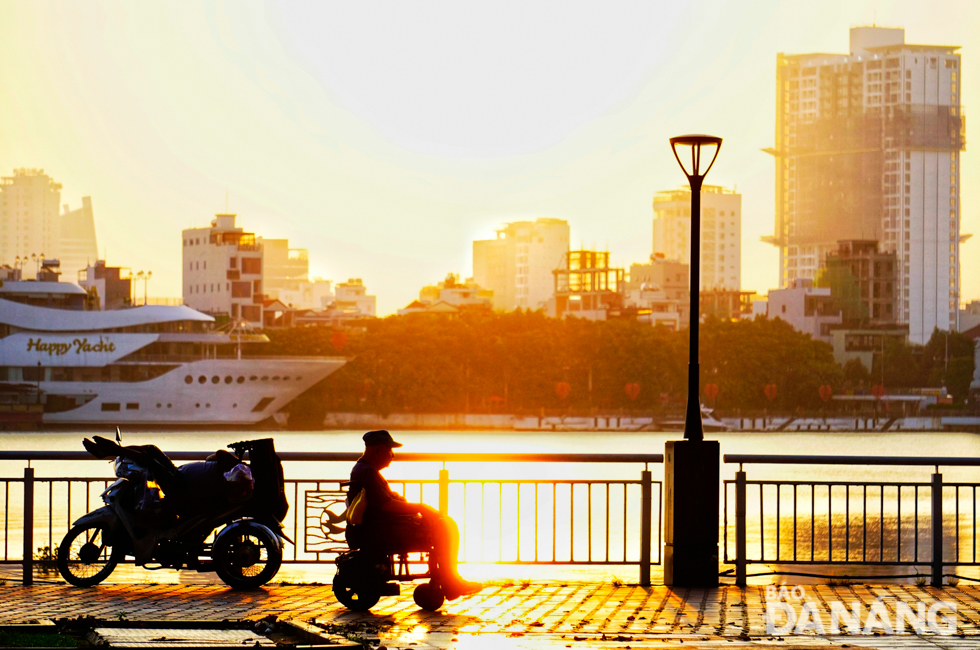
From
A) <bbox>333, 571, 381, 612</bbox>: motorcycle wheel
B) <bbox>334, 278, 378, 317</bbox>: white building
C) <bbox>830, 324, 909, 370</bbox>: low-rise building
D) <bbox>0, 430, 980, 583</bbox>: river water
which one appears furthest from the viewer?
<bbox>334, 278, 378, 317</bbox>: white building

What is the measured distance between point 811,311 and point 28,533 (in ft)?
361

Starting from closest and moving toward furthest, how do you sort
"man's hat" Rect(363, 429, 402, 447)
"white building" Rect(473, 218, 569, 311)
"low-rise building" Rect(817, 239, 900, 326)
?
"man's hat" Rect(363, 429, 402, 447) < "low-rise building" Rect(817, 239, 900, 326) < "white building" Rect(473, 218, 569, 311)

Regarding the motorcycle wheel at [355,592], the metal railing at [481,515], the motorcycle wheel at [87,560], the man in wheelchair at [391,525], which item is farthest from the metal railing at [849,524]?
the motorcycle wheel at [87,560]

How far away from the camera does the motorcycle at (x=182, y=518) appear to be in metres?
8.42

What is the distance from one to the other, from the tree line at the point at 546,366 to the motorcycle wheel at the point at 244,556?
267 feet

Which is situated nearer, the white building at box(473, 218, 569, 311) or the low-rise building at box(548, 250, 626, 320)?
the low-rise building at box(548, 250, 626, 320)

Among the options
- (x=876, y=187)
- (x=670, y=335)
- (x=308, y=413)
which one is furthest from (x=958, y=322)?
(x=308, y=413)

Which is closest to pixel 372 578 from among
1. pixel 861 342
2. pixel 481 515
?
pixel 481 515

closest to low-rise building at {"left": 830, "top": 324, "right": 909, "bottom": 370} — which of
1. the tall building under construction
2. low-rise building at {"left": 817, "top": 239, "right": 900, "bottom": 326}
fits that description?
low-rise building at {"left": 817, "top": 239, "right": 900, "bottom": 326}

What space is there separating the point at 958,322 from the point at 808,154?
36.0m

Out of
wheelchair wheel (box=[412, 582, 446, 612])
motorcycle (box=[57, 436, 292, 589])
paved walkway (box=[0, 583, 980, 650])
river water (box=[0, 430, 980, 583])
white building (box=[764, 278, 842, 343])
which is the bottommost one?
river water (box=[0, 430, 980, 583])

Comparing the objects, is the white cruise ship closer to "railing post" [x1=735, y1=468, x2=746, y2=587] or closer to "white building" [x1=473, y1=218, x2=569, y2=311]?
"railing post" [x1=735, y1=468, x2=746, y2=587]

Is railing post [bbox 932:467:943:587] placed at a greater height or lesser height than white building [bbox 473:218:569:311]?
lesser

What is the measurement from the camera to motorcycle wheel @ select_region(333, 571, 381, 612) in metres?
7.61
